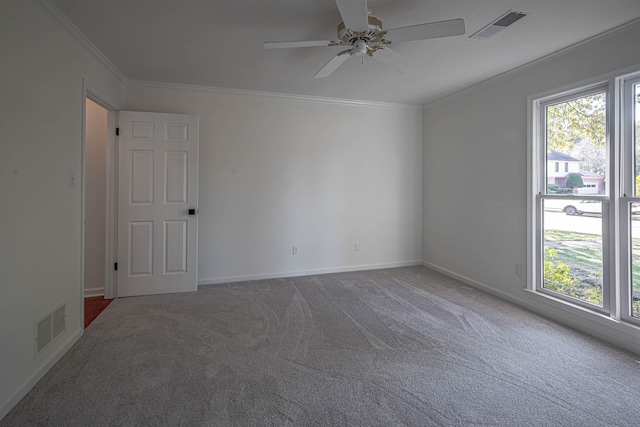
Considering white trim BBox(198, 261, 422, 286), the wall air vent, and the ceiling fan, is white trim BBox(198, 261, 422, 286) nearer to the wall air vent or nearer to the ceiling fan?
the wall air vent

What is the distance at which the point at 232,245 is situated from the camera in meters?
4.01

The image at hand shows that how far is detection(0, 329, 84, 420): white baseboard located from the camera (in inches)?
65.7

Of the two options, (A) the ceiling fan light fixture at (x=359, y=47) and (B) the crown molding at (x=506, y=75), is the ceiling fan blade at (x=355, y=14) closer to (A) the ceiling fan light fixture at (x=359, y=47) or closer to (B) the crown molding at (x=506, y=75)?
(A) the ceiling fan light fixture at (x=359, y=47)


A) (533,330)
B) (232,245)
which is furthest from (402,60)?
(232,245)

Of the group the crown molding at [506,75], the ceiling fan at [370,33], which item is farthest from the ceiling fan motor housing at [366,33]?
the crown molding at [506,75]

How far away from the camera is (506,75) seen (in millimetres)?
3330

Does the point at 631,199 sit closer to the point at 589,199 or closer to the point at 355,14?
the point at 589,199

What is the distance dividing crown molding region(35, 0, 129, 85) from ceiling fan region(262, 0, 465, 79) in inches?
57.7

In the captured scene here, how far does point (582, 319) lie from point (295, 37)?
3458mm

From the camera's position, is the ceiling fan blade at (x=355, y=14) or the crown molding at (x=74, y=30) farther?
the crown molding at (x=74, y=30)

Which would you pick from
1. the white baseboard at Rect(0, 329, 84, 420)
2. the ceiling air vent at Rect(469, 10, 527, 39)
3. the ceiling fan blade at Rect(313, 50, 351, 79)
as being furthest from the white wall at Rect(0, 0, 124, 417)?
the ceiling air vent at Rect(469, 10, 527, 39)

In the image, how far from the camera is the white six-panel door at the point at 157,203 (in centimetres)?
345

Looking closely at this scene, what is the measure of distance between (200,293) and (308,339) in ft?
5.60

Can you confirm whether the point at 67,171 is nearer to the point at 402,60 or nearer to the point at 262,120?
the point at 262,120
